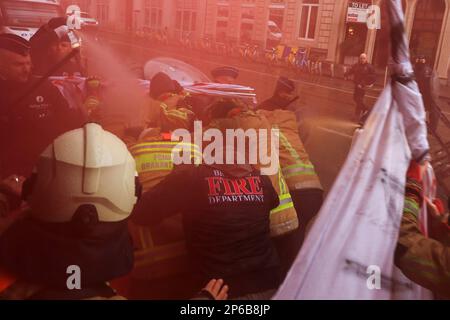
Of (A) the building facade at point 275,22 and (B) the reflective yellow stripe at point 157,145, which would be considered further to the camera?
(A) the building facade at point 275,22

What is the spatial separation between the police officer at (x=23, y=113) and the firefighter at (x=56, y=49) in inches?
2.7

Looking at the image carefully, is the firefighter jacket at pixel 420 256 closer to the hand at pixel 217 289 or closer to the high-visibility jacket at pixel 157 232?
the hand at pixel 217 289

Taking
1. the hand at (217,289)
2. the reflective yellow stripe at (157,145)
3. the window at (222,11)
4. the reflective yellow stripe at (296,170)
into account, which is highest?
the window at (222,11)

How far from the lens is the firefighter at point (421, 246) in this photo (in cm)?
154

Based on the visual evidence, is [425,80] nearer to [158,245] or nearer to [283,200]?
[283,200]

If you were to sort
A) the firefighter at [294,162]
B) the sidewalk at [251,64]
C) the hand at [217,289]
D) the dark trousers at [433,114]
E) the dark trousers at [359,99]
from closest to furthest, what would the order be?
the hand at [217,289] < the dark trousers at [359,99] < the sidewalk at [251,64] < the firefighter at [294,162] < the dark trousers at [433,114]

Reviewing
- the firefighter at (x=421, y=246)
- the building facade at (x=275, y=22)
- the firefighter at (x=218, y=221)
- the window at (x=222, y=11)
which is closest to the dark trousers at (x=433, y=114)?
the building facade at (x=275, y=22)

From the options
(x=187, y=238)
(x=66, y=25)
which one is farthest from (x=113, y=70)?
(x=187, y=238)

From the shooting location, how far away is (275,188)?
6.84 ft

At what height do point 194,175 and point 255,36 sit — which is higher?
point 255,36

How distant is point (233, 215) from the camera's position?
177 cm

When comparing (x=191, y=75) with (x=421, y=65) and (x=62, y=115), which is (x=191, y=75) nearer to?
(x=62, y=115)

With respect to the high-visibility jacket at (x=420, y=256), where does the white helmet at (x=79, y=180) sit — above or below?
above

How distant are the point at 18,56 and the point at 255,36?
112cm
